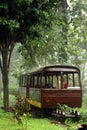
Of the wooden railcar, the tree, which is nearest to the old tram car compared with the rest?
the wooden railcar

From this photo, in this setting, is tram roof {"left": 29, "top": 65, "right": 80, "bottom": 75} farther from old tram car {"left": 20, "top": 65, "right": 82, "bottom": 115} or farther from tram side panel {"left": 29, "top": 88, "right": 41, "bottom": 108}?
tram side panel {"left": 29, "top": 88, "right": 41, "bottom": 108}

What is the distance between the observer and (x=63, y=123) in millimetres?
16578

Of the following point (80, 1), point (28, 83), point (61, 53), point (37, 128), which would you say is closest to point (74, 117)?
point (37, 128)

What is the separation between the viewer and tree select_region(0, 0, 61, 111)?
18375 millimetres

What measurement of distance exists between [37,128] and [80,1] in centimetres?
2731

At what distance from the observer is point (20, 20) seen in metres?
19.5

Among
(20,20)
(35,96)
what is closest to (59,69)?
(35,96)

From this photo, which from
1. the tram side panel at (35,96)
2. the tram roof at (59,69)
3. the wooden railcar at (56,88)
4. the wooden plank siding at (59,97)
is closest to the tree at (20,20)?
the tram side panel at (35,96)

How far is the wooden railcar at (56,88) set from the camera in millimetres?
18828

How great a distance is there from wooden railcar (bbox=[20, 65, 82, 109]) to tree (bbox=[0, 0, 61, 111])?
7.49ft

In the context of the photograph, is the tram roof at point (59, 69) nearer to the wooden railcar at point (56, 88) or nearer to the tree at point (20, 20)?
the wooden railcar at point (56, 88)

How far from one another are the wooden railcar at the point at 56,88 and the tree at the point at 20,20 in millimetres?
2282

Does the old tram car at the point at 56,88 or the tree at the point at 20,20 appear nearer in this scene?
the tree at the point at 20,20

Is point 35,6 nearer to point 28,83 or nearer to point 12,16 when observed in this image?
point 12,16
